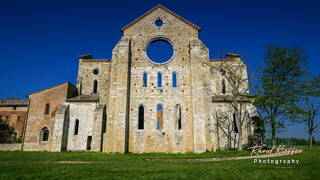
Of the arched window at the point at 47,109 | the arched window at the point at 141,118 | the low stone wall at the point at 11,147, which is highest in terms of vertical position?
the arched window at the point at 47,109

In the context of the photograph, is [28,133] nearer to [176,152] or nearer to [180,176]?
[176,152]

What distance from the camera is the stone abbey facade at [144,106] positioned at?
20078mm

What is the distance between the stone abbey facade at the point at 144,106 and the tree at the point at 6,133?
9.26 m

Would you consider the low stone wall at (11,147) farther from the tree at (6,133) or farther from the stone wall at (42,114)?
the tree at (6,133)

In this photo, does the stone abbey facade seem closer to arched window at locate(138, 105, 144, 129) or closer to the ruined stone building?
arched window at locate(138, 105, 144, 129)

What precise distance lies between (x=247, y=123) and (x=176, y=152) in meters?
8.23

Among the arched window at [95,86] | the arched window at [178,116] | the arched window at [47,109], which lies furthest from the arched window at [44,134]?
the arched window at [178,116]

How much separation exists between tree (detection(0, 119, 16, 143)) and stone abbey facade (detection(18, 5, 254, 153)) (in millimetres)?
9262

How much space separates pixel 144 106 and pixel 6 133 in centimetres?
2389

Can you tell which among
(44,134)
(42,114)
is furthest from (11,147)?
(42,114)

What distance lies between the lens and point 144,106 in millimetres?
21078

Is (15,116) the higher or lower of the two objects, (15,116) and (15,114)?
→ the lower

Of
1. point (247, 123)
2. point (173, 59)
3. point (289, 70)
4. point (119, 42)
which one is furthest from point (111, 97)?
point (289, 70)

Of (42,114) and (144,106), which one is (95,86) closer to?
(42,114)
